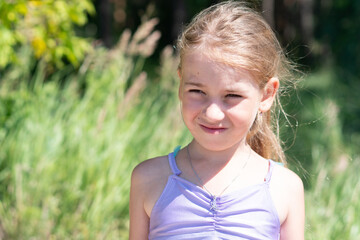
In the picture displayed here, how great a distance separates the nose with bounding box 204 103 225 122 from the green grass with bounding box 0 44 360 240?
1.50 meters

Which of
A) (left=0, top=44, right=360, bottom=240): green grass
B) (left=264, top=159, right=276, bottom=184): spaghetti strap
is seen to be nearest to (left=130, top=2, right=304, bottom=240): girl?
(left=264, top=159, right=276, bottom=184): spaghetti strap

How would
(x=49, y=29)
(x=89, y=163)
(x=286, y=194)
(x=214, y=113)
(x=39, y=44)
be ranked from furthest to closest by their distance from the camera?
(x=49, y=29)
(x=39, y=44)
(x=89, y=163)
(x=286, y=194)
(x=214, y=113)

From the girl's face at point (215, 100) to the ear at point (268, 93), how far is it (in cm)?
10

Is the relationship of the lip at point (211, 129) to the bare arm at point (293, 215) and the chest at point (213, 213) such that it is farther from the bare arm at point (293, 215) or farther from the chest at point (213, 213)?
the bare arm at point (293, 215)

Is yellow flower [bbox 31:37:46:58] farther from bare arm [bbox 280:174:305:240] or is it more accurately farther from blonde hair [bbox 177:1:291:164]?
bare arm [bbox 280:174:305:240]

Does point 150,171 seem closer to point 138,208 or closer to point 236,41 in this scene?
point 138,208

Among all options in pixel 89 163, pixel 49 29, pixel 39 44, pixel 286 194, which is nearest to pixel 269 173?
pixel 286 194

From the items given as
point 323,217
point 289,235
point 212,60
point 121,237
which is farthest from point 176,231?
point 121,237

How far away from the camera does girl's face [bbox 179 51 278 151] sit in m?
1.77

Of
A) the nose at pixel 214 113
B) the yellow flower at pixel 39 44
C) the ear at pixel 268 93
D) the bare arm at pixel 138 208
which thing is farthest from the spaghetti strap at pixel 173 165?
the yellow flower at pixel 39 44

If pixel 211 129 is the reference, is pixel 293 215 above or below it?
below

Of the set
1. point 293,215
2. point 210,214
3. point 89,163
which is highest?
point 210,214

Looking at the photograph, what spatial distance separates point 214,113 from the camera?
175 cm

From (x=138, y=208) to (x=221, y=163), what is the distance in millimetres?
330
